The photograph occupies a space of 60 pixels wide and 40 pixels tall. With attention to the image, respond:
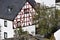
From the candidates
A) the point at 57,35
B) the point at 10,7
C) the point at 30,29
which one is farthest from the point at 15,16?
the point at 57,35

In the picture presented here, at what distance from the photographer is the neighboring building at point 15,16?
13.1m

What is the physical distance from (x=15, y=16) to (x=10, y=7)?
15.0 inches

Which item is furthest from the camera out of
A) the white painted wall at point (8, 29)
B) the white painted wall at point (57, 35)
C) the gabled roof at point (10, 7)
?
the gabled roof at point (10, 7)

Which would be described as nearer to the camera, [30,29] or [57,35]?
[57,35]

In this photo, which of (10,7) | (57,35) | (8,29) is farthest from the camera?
(10,7)

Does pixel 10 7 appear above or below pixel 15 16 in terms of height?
above

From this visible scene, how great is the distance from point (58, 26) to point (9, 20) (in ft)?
4.93

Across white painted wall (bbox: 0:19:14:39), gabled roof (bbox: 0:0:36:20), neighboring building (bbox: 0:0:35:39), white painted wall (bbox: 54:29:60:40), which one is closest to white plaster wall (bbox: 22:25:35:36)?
neighboring building (bbox: 0:0:35:39)

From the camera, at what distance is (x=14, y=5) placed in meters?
13.4

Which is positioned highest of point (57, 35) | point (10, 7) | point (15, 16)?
point (10, 7)

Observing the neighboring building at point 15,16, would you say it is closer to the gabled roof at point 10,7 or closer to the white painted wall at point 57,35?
the gabled roof at point 10,7

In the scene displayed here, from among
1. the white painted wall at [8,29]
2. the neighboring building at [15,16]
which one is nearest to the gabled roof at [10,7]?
the neighboring building at [15,16]

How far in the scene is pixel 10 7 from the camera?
1338 cm

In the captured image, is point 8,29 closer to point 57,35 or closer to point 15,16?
point 15,16
